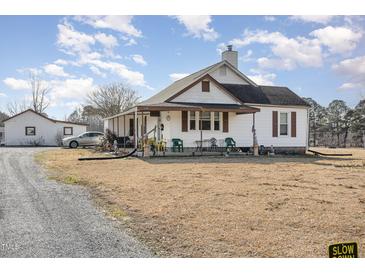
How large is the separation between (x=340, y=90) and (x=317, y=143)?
109 feet

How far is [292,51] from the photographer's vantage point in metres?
10.9

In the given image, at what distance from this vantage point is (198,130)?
734 inches

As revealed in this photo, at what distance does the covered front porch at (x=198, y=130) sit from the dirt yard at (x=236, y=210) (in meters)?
6.96

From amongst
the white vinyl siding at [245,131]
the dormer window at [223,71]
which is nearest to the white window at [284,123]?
the white vinyl siding at [245,131]

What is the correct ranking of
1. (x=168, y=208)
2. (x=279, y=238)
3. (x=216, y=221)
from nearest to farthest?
(x=279, y=238)
(x=216, y=221)
(x=168, y=208)

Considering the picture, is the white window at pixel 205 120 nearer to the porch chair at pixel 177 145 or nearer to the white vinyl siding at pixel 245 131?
the white vinyl siding at pixel 245 131

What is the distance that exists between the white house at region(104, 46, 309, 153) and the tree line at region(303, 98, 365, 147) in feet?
72.0

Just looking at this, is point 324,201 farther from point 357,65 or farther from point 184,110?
point 184,110

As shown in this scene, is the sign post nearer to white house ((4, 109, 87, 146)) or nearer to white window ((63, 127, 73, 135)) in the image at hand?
white house ((4, 109, 87, 146))

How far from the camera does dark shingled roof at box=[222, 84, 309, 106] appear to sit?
820 inches

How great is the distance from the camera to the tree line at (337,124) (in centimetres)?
4088

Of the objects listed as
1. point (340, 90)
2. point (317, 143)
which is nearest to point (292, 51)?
point (340, 90)

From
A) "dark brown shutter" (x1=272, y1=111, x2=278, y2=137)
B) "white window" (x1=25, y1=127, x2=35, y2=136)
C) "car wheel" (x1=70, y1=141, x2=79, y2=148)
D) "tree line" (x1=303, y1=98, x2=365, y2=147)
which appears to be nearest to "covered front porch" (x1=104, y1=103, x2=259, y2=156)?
"dark brown shutter" (x1=272, y1=111, x2=278, y2=137)

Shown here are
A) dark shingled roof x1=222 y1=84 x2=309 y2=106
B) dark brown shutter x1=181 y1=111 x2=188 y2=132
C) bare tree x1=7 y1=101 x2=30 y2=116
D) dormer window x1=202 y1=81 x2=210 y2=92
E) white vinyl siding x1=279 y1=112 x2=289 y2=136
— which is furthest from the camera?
bare tree x1=7 y1=101 x2=30 y2=116
